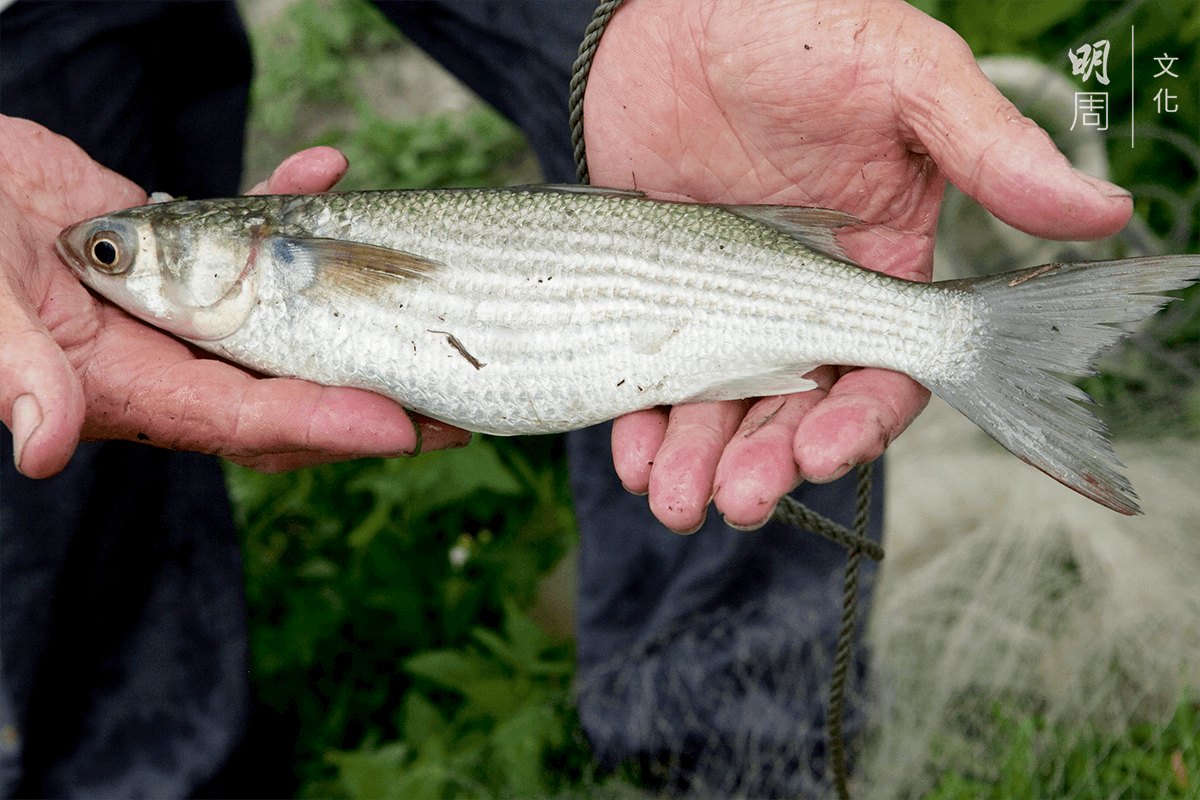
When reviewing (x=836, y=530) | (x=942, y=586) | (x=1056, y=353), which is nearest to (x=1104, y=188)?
(x=1056, y=353)

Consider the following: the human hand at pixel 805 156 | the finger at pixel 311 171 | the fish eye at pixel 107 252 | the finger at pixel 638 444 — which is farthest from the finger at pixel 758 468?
the fish eye at pixel 107 252

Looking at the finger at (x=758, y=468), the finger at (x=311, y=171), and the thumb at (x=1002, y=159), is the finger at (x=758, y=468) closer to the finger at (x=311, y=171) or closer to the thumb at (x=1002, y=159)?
the thumb at (x=1002, y=159)

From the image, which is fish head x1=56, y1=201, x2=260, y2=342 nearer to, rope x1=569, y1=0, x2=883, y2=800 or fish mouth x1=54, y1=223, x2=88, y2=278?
fish mouth x1=54, y1=223, x2=88, y2=278

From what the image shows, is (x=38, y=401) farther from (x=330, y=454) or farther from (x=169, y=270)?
(x=169, y=270)

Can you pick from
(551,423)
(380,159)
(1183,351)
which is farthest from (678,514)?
(380,159)

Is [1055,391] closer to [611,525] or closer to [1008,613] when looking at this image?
[1008,613]
